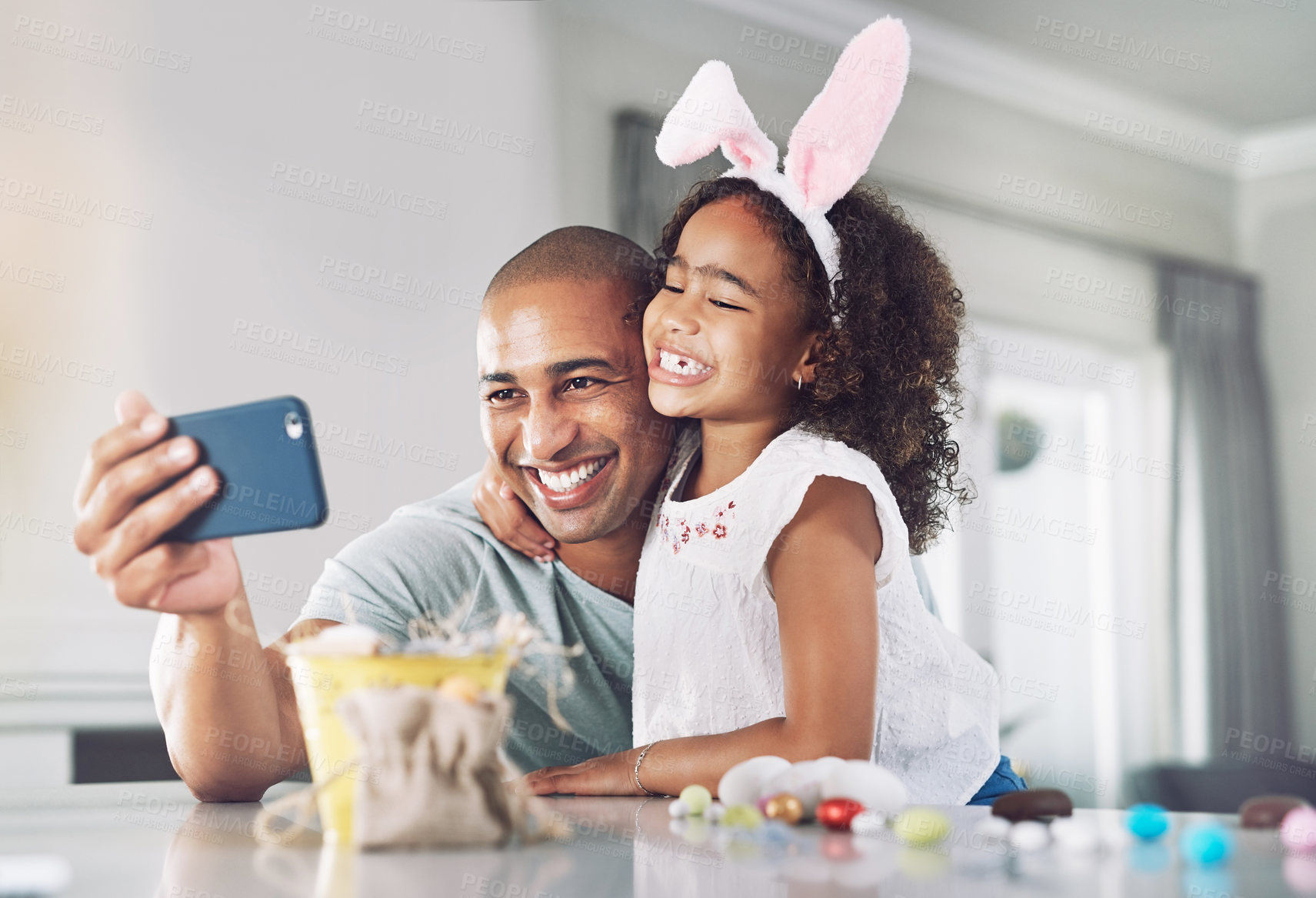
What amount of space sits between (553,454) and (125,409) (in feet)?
1.69

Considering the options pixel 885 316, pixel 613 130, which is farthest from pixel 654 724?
pixel 613 130

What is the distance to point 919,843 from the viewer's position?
2.22 feet

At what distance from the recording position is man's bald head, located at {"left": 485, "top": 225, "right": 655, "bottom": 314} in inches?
49.8

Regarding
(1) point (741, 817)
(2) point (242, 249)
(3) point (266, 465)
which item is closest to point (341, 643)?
(3) point (266, 465)

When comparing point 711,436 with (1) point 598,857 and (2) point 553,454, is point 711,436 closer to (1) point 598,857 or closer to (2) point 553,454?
(2) point 553,454

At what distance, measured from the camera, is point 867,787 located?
759 millimetres

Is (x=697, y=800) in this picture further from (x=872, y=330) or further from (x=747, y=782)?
(x=872, y=330)

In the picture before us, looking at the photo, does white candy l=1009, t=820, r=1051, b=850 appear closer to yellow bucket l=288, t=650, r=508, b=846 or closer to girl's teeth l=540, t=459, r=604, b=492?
yellow bucket l=288, t=650, r=508, b=846

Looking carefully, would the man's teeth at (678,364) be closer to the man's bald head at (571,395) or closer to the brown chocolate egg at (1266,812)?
the man's bald head at (571,395)

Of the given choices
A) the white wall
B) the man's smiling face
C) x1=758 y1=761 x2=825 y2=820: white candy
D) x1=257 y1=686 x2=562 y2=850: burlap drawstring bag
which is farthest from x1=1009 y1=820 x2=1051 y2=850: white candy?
the white wall

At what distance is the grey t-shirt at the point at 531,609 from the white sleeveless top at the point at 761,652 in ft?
0.40

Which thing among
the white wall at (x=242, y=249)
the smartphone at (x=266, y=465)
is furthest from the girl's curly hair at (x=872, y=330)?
the white wall at (x=242, y=249)

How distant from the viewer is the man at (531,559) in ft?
3.17

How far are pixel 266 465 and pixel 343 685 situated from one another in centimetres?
19
